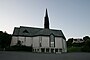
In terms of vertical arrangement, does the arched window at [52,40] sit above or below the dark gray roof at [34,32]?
below

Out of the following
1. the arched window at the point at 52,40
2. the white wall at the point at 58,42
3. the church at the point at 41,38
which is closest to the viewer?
the church at the point at 41,38

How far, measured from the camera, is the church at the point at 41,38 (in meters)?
71.3

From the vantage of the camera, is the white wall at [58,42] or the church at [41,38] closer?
the church at [41,38]

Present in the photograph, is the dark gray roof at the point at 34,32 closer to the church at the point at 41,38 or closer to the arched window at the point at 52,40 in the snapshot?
the church at the point at 41,38

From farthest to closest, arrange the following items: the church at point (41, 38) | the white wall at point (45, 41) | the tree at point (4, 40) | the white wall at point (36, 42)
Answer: the white wall at point (45, 41), the white wall at point (36, 42), the church at point (41, 38), the tree at point (4, 40)

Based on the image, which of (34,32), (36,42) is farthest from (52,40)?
(34,32)

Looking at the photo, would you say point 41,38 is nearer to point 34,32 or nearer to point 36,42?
point 36,42

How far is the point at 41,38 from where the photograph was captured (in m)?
71.7

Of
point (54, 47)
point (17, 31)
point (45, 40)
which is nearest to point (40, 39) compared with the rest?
point (45, 40)

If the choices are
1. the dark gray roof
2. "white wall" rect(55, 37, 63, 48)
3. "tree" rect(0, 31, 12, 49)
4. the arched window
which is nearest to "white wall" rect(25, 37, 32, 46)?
the dark gray roof

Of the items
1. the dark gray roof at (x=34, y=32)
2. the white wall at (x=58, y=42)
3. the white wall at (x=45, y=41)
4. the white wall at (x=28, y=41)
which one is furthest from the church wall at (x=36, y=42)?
the white wall at (x=58, y=42)

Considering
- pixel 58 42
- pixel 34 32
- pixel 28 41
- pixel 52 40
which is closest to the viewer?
pixel 52 40

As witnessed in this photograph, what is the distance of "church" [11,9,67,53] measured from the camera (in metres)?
71.3

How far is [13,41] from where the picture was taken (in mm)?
71250
